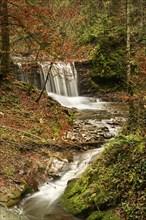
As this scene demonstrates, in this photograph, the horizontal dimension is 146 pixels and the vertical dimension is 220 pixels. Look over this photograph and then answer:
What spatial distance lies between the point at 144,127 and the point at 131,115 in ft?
2.26

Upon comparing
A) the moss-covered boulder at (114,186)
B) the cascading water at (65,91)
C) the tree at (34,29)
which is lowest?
the moss-covered boulder at (114,186)

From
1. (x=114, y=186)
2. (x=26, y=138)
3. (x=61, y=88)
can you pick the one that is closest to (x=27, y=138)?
(x=26, y=138)

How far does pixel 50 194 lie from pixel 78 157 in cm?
222

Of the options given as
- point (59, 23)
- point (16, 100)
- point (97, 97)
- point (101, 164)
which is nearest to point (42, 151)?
point (101, 164)

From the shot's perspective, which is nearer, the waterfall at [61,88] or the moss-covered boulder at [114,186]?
the moss-covered boulder at [114,186]

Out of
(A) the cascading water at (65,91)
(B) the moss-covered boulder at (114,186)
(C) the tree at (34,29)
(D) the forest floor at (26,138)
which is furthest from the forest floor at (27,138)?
(A) the cascading water at (65,91)

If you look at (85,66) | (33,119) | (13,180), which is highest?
(85,66)

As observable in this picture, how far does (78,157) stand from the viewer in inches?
422

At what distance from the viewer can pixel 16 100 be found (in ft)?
43.2

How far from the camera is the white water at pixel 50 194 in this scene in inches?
306

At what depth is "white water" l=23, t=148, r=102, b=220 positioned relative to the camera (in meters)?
7.77

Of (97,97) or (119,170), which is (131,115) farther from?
(97,97)

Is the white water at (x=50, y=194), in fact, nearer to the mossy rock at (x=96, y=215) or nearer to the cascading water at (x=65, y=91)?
the mossy rock at (x=96, y=215)

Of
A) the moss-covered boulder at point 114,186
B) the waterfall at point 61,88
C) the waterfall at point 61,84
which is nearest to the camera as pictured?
the moss-covered boulder at point 114,186
